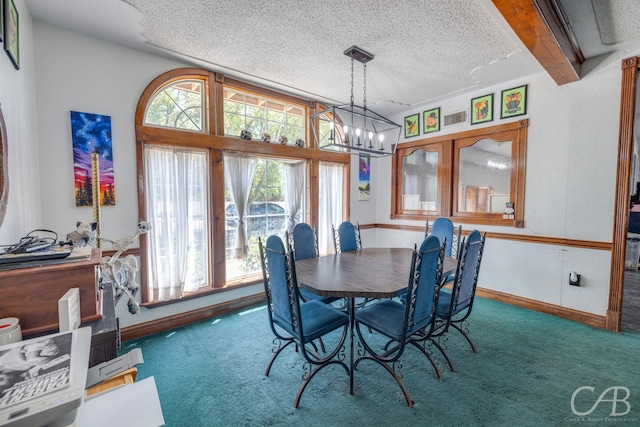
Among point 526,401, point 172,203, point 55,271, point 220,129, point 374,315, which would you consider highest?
point 220,129

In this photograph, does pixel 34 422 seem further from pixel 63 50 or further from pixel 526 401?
pixel 63 50

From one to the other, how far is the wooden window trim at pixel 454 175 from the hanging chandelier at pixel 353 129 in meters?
0.48

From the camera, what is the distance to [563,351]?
2432 millimetres

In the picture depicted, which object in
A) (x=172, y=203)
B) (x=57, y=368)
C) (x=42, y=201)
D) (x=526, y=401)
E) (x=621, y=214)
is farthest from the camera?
(x=172, y=203)

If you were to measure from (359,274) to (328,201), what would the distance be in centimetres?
221

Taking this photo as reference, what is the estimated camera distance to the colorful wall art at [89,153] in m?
2.42

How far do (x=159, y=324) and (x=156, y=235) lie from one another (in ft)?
2.97

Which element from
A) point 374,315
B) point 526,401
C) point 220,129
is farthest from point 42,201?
point 526,401

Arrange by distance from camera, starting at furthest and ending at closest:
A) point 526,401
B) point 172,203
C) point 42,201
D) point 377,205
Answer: point 377,205 → point 172,203 → point 42,201 → point 526,401

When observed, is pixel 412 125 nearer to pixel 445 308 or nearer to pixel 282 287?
pixel 445 308

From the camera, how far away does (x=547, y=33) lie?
2092 mm

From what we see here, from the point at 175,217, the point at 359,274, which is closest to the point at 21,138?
the point at 175,217

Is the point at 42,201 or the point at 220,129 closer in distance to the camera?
the point at 42,201
